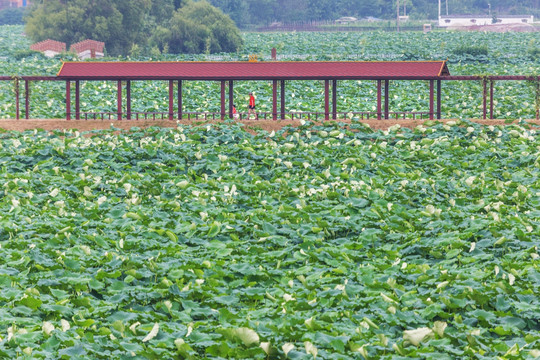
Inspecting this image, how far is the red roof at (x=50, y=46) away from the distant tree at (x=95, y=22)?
2291mm

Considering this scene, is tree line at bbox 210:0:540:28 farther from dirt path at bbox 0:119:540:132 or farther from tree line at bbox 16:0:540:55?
dirt path at bbox 0:119:540:132

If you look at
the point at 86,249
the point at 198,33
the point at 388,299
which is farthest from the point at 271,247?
the point at 198,33

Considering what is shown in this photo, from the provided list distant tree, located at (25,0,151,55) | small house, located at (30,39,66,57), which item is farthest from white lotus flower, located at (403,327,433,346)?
distant tree, located at (25,0,151,55)

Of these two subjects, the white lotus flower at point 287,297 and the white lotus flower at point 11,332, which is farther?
the white lotus flower at point 287,297

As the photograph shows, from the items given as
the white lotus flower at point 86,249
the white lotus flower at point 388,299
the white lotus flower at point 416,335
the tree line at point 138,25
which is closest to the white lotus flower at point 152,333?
the white lotus flower at point 416,335

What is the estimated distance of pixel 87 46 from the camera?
163 ft

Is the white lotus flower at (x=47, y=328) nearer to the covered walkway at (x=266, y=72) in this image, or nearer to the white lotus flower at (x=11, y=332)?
the white lotus flower at (x=11, y=332)

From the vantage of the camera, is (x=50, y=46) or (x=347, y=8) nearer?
(x=50, y=46)

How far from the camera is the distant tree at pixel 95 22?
52.2 m

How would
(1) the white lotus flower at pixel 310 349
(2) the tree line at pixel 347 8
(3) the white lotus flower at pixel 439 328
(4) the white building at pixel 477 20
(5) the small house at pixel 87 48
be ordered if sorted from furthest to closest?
(4) the white building at pixel 477 20, (2) the tree line at pixel 347 8, (5) the small house at pixel 87 48, (3) the white lotus flower at pixel 439 328, (1) the white lotus flower at pixel 310 349

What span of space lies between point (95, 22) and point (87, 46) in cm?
374

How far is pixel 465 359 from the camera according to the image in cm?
1030

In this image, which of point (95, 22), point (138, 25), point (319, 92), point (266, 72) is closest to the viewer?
point (266, 72)

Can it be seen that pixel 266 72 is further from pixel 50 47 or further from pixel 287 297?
pixel 50 47
